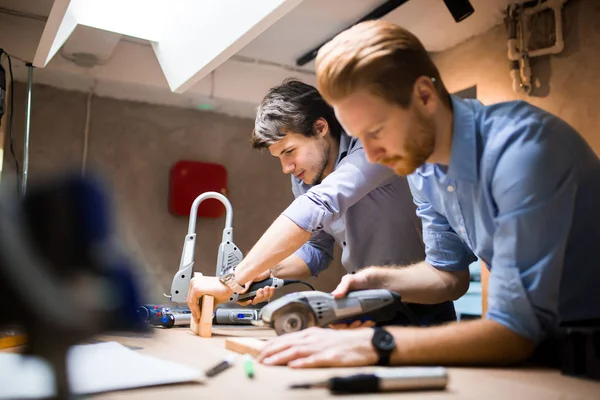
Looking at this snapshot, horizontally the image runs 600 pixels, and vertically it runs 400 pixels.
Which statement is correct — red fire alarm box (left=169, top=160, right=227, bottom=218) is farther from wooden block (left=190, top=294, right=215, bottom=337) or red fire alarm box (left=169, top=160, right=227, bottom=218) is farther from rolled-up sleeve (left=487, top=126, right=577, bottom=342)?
rolled-up sleeve (left=487, top=126, right=577, bottom=342)

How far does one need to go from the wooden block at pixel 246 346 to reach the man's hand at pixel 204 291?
328 mm

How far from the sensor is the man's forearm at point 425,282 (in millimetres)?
1273

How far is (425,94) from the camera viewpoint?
0.99 m

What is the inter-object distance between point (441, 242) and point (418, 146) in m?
0.37

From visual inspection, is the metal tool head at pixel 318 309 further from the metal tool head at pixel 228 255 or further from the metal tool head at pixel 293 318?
the metal tool head at pixel 228 255

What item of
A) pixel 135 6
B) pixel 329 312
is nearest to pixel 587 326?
pixel 329 312

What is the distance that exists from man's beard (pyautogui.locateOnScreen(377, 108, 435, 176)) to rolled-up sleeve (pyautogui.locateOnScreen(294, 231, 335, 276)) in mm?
1070

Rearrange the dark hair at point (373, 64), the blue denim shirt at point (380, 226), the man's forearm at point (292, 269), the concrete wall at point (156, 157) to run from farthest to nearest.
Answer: the concrete wall at point (156, 157)
the man's forearm at point (292, 269)
the blue denim shirt at point (380, 226)
the dark hair at point (373, 64)

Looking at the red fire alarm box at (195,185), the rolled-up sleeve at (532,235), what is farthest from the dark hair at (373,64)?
the red fire alarm box at (195,185)

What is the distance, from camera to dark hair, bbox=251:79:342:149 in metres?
1.85

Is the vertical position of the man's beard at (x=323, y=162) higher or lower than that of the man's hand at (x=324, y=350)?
higher

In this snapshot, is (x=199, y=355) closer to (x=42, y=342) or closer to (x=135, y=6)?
(x=42, y=342)

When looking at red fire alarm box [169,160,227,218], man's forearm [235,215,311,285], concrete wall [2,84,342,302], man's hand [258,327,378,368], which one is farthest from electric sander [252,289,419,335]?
red fire alarm box [169,160,227,218]

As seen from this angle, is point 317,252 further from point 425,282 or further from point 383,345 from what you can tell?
point 383,345
